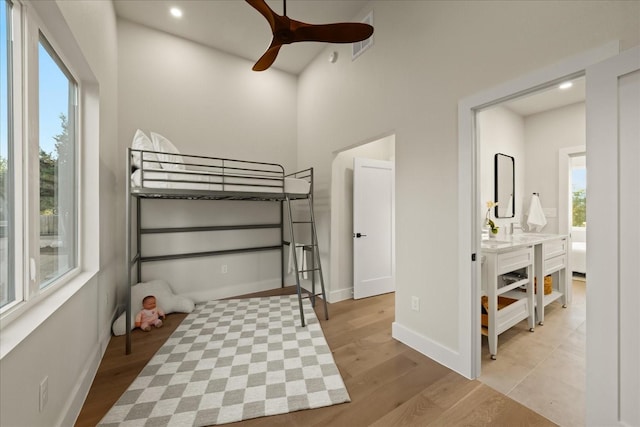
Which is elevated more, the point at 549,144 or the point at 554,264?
the point at 549,144

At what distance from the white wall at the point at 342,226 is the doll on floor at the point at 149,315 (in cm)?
191

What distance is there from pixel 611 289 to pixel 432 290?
3.32 feet

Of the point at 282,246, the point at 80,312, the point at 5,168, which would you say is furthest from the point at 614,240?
the point at 282,246

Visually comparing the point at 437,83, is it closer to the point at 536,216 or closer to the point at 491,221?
the point at 491,221

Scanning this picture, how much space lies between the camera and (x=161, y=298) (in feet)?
9.19

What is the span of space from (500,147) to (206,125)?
419 centimetres

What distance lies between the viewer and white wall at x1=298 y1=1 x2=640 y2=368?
1345 millimetres

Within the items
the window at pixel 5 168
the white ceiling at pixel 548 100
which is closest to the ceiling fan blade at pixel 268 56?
the window at pixel 5 168

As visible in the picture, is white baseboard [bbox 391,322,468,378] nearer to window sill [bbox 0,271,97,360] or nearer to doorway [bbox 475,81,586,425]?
doorway [bbox 475,81,586,425]

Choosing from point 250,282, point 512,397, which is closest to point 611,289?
point 512,397

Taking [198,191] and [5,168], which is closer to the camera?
[5,168]

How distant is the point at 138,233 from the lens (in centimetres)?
290

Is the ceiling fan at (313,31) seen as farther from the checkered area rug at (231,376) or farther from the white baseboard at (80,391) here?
the white baseboard at (80,391)

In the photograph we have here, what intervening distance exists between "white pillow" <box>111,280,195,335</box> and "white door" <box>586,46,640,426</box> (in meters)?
3.32
